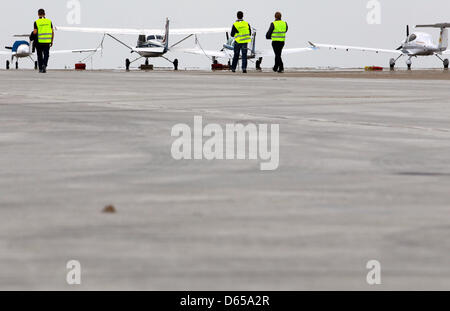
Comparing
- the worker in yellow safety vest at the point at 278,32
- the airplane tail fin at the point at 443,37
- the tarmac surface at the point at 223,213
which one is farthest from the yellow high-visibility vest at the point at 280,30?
the airplane tail fin at the point at 443,37

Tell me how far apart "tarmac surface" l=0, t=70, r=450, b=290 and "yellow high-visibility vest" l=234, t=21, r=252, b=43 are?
29.6 meters

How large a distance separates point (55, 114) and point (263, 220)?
7.94m

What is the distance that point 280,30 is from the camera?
37.3 m

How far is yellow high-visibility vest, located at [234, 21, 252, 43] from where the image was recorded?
3891cm

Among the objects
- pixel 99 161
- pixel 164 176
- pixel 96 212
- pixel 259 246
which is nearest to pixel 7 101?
pixel 99 161

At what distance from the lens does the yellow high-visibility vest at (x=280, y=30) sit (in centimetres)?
3728

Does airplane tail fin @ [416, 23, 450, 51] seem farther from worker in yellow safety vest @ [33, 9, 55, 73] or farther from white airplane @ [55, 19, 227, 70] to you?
worker in yellow safety vest @ [33, 9, 55, 73]

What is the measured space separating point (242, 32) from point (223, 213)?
34844 millimetres

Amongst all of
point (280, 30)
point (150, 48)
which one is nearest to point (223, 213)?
point (280, 30)

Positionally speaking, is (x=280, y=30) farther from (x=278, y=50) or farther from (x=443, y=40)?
(x=443, y=40)

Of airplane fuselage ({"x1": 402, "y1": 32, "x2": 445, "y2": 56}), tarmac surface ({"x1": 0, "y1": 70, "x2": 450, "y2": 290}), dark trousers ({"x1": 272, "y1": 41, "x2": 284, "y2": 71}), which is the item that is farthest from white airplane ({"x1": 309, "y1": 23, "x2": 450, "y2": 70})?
tarmac surface ({"x1": 0, "y1": 70, "x2": 450, "y2": 290})

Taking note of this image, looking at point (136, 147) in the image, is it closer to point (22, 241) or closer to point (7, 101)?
point (22, 241)

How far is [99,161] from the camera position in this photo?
689 cm
